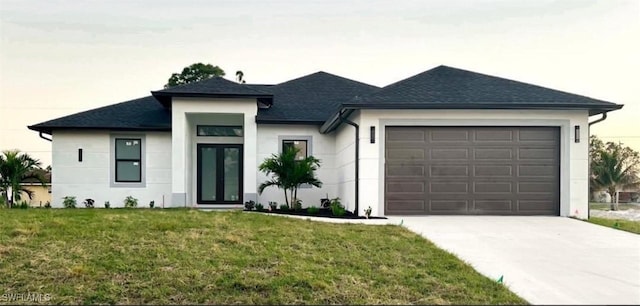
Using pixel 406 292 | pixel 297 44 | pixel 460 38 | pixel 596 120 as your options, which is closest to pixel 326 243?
pixel 406 292

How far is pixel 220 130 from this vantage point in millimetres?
16281

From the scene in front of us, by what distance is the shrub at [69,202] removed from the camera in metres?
15.0

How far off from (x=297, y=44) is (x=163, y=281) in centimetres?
1524

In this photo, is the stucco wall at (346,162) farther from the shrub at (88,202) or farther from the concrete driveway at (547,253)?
the shrub at (88,202)

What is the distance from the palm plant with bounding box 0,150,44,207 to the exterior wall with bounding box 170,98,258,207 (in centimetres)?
445

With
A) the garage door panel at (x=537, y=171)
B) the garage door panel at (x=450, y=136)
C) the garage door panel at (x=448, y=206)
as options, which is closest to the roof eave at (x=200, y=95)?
the garage door panel at (x=450, y=136)

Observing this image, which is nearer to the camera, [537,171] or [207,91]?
[537,171]

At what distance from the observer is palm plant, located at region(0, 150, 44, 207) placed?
14172mm

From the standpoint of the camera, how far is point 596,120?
11.8m

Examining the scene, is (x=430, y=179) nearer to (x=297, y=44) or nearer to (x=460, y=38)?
(x=460, y=38)

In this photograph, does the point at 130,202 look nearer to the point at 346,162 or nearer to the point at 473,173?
the point at 346,162

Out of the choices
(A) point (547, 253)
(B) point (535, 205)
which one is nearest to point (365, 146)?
(B) point (535, 205)

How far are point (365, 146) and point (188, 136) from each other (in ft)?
21.9

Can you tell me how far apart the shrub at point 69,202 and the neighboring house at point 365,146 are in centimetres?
16
